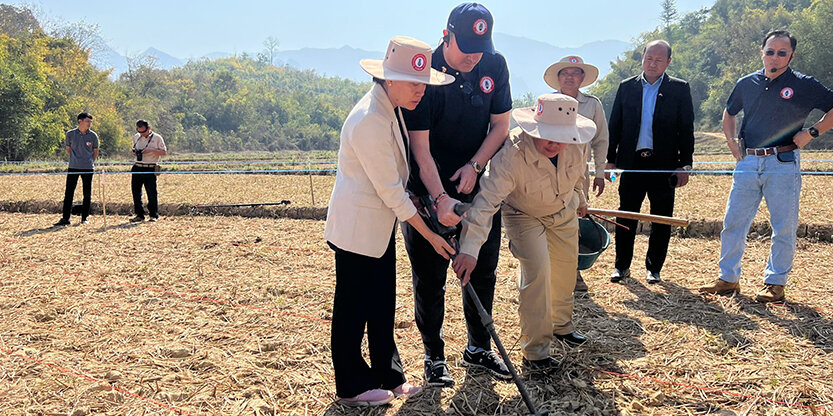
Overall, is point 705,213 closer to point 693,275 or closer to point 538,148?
point 693,275

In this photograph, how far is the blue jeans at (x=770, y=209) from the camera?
4.45 metres

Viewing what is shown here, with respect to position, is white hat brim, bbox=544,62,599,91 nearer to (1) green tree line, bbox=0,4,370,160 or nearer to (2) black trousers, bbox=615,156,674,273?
(2) black trousers, bbox=615,156,674,273

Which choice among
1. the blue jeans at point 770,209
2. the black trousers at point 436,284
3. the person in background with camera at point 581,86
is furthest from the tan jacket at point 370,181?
the blue jeans at point 770,209

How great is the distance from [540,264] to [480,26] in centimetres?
135

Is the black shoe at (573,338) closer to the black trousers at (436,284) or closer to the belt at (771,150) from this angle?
the black trousers at (436,284)

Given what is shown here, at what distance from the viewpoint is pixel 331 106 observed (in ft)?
321

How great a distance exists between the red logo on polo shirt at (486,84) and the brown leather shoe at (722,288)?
2.84 metres

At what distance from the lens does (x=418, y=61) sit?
2.57 m

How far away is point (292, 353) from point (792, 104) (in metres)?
4.14

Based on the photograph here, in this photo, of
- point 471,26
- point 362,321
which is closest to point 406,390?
point 362,321

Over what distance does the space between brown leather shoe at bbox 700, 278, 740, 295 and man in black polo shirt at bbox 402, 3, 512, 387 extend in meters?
2.33

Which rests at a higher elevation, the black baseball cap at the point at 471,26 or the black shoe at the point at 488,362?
the black baseball cap at the point at 471,26

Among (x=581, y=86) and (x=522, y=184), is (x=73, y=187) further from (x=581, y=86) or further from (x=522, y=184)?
(x=522, y=184)

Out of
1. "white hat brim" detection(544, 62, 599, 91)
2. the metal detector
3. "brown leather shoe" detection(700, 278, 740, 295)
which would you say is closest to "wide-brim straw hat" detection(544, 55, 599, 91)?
"white hat brim" detection(544, 62, 599, 91)
